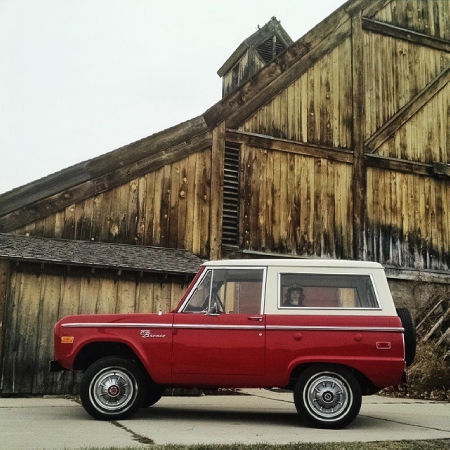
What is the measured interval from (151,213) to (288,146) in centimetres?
389

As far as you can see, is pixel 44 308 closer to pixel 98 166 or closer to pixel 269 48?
pixel 98 166

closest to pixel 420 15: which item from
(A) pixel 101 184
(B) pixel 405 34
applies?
(B) pixel 405 34

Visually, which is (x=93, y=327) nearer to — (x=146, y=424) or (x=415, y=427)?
(x=146, y=424)

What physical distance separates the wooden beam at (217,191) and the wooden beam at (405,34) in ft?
18.2

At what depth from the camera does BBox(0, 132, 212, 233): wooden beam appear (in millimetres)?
11177

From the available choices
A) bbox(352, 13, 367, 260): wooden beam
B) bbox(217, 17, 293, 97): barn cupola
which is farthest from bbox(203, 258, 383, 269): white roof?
bbox(217, 17, 293, 97): barn cupola

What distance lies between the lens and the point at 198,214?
1292 cm

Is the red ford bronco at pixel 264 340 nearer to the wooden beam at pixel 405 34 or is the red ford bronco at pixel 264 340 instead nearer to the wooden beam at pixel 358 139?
the wooden beam at pixel 358 139

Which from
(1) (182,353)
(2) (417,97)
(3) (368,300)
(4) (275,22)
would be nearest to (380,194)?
(2) (417,97)

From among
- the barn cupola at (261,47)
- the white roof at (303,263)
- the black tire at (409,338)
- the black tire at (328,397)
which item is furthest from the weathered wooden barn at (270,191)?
the black tire at (409,338)

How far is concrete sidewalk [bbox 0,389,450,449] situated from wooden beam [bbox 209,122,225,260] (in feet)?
13.9

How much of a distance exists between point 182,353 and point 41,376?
4.38m

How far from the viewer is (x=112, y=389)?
6797mm

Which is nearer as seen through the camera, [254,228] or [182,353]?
[182,353]
